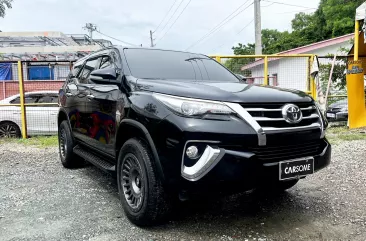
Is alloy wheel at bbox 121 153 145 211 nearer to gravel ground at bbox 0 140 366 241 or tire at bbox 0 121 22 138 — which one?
gravel ground at bbox 0 140 366 241

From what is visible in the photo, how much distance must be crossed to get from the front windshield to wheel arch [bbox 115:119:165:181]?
578mm

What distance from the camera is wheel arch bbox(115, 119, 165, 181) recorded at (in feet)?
9.16

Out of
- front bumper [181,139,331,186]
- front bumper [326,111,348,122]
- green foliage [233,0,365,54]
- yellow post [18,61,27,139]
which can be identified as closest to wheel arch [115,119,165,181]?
front bumper [181,139,331,186]

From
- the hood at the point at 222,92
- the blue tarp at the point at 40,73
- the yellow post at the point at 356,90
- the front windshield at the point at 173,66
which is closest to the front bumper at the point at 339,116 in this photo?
the yellow post at the point at 356,90

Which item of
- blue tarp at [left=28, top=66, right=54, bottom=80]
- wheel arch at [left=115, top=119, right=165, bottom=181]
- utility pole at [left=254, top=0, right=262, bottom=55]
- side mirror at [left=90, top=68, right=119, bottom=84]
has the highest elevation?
utility pole at [left=254, top=0, right=262, bottom=55]

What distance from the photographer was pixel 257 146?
2.65 m

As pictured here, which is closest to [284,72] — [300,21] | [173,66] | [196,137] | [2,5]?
[173,66]

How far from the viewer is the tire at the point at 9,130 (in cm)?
858

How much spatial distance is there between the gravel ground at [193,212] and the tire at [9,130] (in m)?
3.92

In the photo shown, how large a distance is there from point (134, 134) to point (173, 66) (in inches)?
44.9

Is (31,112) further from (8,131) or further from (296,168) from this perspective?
(296,168)

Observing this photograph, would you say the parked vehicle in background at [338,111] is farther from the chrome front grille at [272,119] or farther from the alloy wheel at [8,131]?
the alloy wheel at [8,131]

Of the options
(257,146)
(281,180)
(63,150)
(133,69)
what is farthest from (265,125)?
(63,150)

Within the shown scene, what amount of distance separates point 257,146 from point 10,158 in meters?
5.40
